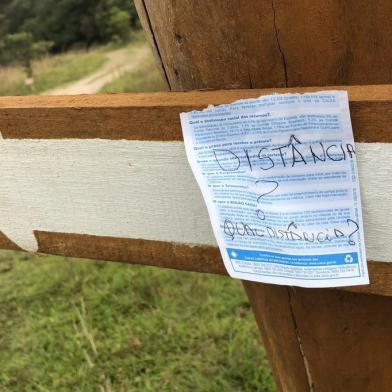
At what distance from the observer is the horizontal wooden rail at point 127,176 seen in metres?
0.63

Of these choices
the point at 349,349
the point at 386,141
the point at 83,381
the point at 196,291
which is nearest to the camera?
the point at 386,141

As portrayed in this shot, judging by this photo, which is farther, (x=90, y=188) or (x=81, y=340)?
(x=81, y=340)

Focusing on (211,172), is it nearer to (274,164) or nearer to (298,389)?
(274,164)

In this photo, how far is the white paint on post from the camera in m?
0.67

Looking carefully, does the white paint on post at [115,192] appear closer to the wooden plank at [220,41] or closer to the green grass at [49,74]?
the wooden plank at [220,41]

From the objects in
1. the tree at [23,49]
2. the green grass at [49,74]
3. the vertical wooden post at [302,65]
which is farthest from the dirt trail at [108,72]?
the vertical wooden post at [302,65]

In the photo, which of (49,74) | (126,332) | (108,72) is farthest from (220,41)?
(49,74)

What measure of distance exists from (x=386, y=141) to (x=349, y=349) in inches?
14.6

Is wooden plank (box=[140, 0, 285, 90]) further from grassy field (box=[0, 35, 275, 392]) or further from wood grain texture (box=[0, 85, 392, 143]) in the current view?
grassy field (box=[0, 35, 275, 392])

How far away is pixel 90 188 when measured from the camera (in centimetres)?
78

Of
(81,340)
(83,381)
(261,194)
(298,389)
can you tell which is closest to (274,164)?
(261,194)

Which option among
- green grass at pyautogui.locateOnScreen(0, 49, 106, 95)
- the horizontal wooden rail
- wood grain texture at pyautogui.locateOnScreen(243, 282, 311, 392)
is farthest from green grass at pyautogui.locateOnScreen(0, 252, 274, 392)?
green grass at pyautogui.locateOnScreen(0, 49, 106, 95)

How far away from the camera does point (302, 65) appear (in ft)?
2.23

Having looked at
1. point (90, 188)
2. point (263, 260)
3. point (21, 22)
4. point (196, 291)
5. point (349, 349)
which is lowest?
point (21, 22)
